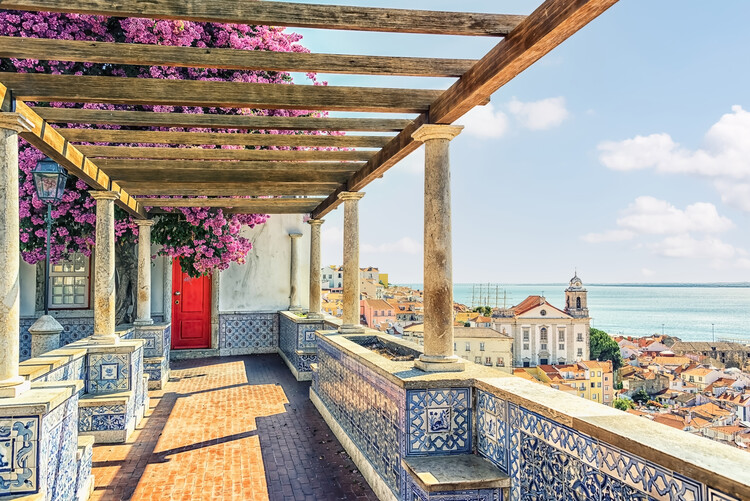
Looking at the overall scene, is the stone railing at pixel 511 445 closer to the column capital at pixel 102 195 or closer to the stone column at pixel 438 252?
the stone column at pixel 438 252

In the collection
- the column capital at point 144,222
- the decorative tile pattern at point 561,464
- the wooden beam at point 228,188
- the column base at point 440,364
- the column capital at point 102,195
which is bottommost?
the decorative tile pattern at point 561,464

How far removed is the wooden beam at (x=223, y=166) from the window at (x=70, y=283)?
6490mm

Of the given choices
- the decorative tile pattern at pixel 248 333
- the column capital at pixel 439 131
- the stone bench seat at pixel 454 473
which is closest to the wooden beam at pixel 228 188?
the column capital at pixel 439 131

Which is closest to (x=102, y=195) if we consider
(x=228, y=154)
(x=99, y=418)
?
(x=228, y=154)

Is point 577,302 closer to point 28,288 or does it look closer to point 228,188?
point 28,288

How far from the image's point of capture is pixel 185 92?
152 inches

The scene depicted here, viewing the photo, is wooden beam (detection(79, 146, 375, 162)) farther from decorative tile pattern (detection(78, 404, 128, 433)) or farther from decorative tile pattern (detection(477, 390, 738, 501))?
decorative tile pattern (detection(477, 390, 738, 501))

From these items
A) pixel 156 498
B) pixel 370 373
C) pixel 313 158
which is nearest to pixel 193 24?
pixel 313 158

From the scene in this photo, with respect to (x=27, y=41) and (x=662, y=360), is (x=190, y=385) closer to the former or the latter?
(x=27, y=41)

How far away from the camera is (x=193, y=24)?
22.9 feet

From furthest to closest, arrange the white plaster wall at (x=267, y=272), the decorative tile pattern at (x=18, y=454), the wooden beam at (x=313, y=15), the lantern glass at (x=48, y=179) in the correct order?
the white plaster wall at (x=267, y=272)
the lantern glass at (x=48, y=179)
the decorative tile pattern at (x=18, y=454)
the wooden beam at (x=313, y=15)

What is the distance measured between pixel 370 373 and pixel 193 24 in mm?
5354

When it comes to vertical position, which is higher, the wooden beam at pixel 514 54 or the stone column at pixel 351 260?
the wooden beam at pixel 514 54

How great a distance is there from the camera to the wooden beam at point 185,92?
3754 mm
